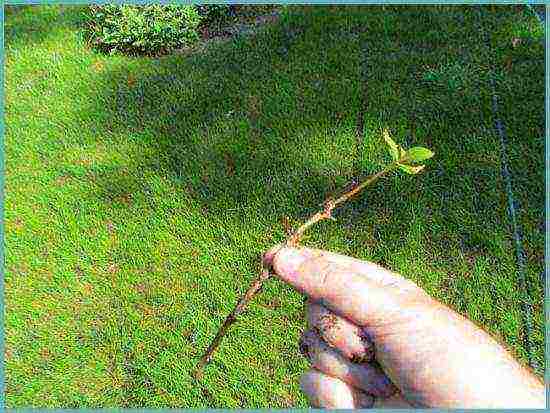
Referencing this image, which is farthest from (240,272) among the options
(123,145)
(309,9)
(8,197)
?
(309,9)

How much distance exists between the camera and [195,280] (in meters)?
3.29

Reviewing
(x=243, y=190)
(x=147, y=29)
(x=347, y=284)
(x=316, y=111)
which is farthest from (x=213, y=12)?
(x=347, y=284)

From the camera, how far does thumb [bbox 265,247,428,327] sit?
1.57 meters

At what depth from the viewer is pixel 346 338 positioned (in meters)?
1.60

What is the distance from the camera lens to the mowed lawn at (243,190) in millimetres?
3020

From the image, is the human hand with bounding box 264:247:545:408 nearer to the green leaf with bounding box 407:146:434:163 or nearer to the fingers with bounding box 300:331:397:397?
the fingers with bounding box 300:331:397:397

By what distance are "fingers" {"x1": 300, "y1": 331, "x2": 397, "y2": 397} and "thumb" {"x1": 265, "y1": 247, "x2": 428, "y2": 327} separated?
122 millimetres

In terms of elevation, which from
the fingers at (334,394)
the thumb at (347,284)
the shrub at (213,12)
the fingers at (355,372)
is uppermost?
the thumb at (347,284)

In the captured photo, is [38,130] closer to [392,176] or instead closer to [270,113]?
[270,113]

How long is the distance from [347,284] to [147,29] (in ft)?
12.6

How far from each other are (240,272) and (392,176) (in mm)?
1055

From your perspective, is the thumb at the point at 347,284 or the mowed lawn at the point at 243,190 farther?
the mowed lawn at the point at 243,190

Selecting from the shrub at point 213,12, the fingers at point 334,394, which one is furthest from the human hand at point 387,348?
the shrub at point 213,12

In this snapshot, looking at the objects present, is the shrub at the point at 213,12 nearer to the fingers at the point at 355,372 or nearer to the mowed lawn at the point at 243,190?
the mowed lawn at the point at 243,190
